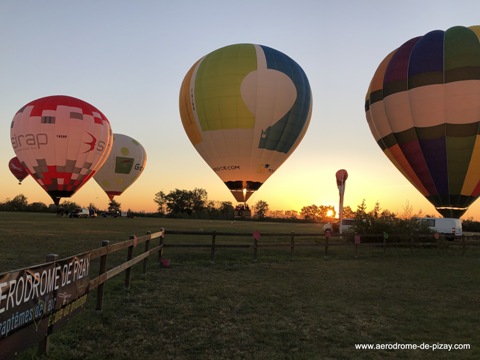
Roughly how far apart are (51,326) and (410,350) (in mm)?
5228

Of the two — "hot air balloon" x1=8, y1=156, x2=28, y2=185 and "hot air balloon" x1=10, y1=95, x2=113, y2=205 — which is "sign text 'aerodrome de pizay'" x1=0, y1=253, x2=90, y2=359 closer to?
"hot air balloon" x1=10, y1=95, x2=113, y2=205

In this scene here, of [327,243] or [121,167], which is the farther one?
[121,167]

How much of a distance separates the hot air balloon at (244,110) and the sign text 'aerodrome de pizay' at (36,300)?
2142 cm

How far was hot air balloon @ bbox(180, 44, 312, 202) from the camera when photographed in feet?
84.9

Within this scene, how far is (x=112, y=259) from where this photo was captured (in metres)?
14.5

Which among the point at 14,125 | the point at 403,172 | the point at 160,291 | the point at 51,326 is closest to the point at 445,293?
the point at 160,291

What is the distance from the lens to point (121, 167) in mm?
59500

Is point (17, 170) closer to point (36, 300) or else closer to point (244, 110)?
point (244, 110)

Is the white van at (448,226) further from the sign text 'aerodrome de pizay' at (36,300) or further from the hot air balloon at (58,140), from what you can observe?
the hot air balloon at (58,140)

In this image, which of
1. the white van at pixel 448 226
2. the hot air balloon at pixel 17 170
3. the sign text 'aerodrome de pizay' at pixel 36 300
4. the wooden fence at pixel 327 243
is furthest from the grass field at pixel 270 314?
the hot air balloon at pixel 17 170

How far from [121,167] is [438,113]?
154 ft

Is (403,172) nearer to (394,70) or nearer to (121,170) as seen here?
(394,70)

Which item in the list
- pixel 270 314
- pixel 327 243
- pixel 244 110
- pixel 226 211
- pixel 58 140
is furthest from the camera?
pixel 226 211

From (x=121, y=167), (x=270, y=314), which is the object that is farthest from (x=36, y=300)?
(x=121, y=167)
